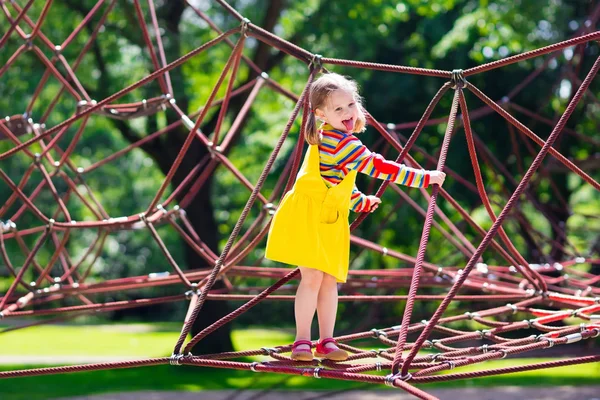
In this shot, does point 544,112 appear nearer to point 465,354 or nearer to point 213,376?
point 213,376

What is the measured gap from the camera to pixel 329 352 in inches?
173

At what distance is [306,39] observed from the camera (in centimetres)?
1336

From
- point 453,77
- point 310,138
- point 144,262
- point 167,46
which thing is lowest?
point 310,138

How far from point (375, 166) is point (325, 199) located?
0.89 ft

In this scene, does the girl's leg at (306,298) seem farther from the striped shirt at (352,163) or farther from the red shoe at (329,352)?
the striped shirt at (352,163)

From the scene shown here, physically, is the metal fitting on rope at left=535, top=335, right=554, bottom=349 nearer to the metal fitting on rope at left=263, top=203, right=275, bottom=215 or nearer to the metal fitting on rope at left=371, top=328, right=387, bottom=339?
→ the metal fitting on rope at left=371, top=328, right=387, bottom=339

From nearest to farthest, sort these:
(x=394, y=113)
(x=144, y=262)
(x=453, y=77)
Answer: (x=453, y=77), (x=394, y=113), (x=144, y=262)

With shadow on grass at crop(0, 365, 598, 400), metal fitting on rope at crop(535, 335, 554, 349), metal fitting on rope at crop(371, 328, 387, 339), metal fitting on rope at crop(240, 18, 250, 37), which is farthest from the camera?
shadow on grass at crop(0, 365, 598, 400)

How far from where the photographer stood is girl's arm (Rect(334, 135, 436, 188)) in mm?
4219

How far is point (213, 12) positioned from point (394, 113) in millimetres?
3627

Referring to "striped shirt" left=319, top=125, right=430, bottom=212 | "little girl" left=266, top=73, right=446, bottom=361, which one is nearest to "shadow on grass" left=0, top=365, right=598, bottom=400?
A: "little girl" left=266, top=73, right=446, bottom=361

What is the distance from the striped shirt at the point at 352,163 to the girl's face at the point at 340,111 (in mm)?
47

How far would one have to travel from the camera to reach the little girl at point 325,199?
4254 millimetres

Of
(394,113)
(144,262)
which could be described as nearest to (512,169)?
(394,113)
